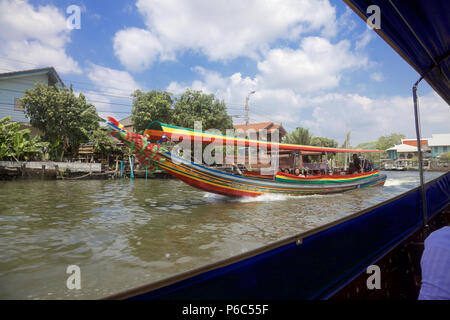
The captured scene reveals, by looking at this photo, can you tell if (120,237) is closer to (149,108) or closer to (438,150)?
(149,108)

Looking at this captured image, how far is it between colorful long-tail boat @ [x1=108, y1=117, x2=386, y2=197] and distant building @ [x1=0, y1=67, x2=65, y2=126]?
17714 millimetres

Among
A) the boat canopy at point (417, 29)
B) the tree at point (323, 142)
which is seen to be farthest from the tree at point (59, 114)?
the tree at point (323, 142)

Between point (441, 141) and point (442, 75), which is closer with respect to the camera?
point (442, 75)

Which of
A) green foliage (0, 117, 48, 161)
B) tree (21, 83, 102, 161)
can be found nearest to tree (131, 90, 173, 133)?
tree (21, 83, 102, 161)

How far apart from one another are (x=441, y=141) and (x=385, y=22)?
201 feet

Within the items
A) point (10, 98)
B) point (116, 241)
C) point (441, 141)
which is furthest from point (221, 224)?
point (441, 141)

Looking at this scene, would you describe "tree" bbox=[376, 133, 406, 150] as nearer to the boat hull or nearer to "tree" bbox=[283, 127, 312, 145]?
"tree" bbox=[283, 127, 312, 145]

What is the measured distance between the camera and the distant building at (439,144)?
1821 inches

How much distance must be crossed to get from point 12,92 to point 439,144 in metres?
65.3

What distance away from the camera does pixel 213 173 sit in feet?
31.6

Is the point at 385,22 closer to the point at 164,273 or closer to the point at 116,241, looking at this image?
the point at 164,273

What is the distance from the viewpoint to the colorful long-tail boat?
793 cm

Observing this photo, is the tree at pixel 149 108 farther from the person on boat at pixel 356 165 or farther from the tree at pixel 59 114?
the person on boat at pixel 356 165

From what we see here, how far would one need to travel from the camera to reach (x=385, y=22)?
8.36 ft
